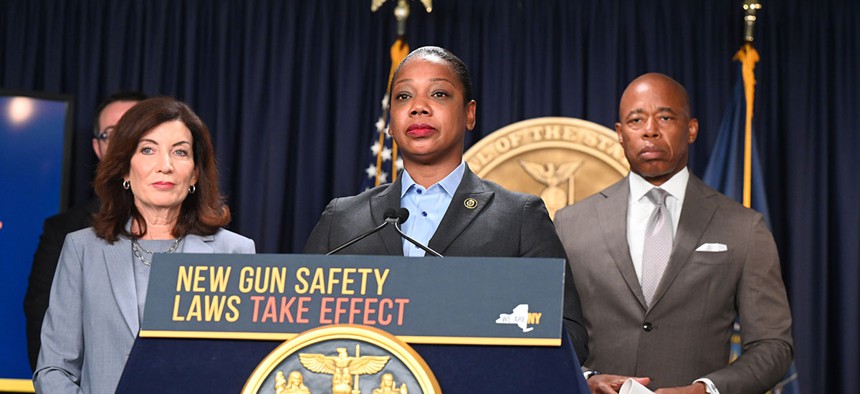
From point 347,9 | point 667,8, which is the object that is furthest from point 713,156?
point 347,9

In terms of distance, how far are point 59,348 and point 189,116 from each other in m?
0.63

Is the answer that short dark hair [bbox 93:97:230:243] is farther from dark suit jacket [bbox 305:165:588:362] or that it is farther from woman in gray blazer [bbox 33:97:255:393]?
dark suit jacket [bbox 305:165:588:362]

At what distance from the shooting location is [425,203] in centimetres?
A: 218

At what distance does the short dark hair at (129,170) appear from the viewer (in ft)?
8.00

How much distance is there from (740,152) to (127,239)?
2.98 m

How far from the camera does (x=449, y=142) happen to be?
2.13 metres

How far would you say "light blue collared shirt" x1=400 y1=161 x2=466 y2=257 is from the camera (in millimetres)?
2131

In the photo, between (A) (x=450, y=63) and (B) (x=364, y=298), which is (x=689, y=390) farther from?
(B) (x=364, y=298)

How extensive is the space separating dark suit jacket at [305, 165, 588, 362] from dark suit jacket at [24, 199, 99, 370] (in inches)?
63.5

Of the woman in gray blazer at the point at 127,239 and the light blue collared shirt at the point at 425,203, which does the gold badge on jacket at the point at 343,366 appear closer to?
the light blue collared shirt at the point at 425,203

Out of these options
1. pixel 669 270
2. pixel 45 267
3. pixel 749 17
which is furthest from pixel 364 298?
pixel 749 17

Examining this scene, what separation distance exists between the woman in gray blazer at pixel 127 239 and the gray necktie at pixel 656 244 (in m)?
1.08

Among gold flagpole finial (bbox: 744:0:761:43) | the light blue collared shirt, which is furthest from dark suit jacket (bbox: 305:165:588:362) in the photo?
gold flagpole finial (bbox: 744:0:761:43)

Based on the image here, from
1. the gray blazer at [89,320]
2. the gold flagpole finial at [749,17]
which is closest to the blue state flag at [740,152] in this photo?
the gold flagpole finial at [749,17]
